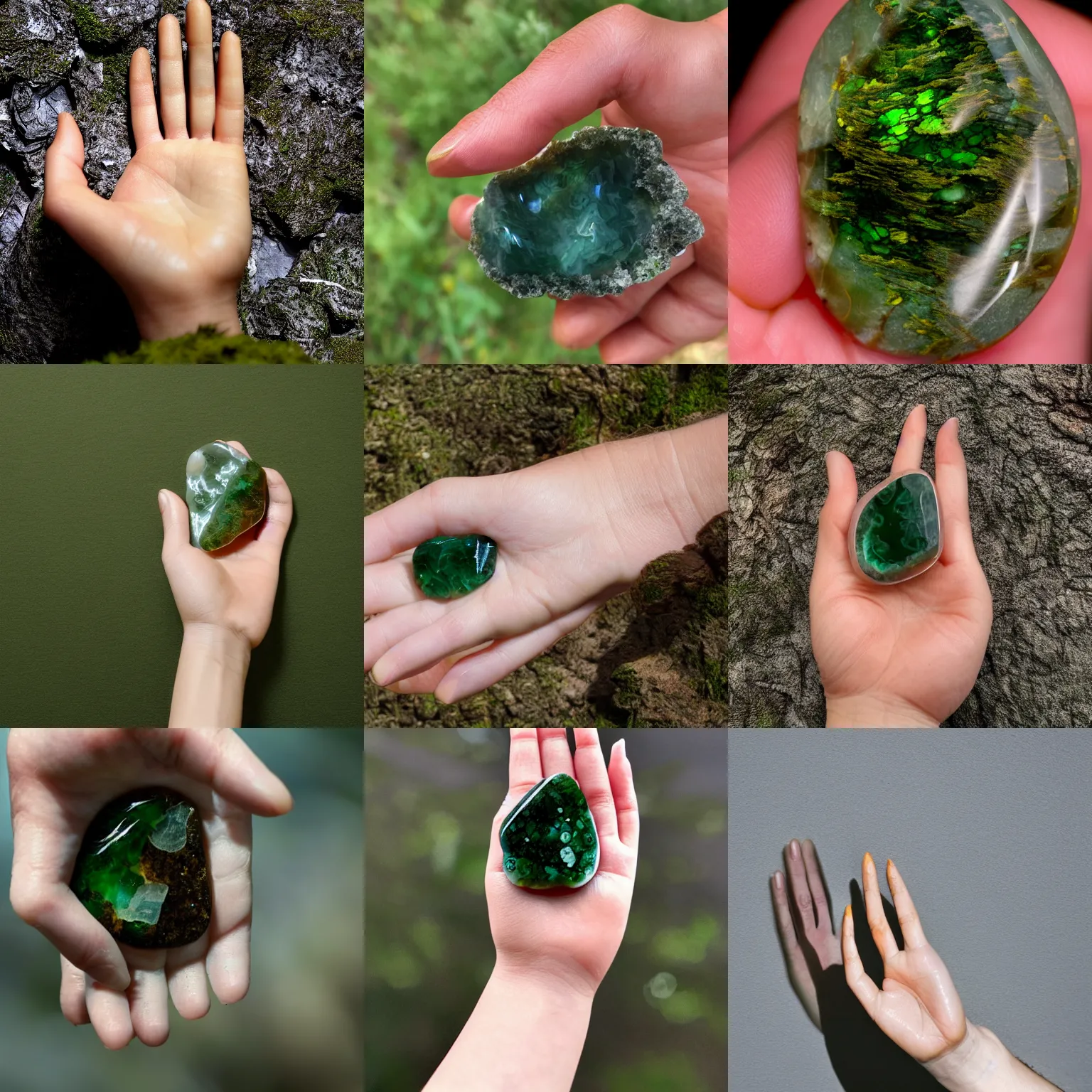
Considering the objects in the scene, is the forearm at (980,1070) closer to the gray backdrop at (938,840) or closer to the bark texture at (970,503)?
the gray backdrop at (938,840)

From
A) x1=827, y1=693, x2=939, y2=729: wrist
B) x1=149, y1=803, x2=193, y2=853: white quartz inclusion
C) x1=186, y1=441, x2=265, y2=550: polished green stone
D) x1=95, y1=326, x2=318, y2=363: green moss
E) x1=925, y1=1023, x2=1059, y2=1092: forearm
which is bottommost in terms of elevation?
x1=925, y1=1023, x2=1059, y2=1092: forearm

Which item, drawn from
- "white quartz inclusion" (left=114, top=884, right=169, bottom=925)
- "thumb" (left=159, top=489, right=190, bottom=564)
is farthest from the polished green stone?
"white quartz inclusion" (left=114, top=884, right=169, bottom=925)

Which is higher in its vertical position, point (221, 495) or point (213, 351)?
point (213, 351)

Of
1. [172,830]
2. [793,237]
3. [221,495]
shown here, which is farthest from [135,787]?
[793,237]

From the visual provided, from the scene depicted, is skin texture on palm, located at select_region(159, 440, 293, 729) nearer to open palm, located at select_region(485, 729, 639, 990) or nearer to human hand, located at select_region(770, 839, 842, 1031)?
open palm, located at select_region(485, 729, 639, 990)

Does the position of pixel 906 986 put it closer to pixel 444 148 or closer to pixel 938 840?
pixel 938 840

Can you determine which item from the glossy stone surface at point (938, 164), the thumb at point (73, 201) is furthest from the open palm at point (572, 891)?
the thumb at point (73, 201)
